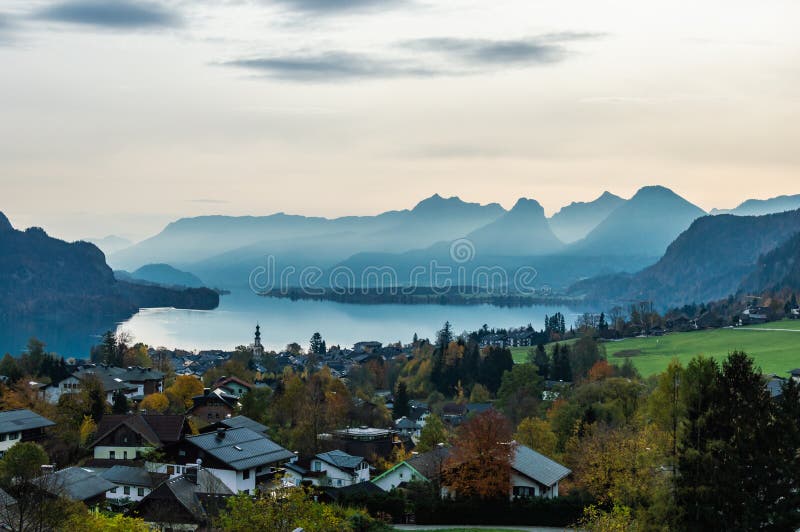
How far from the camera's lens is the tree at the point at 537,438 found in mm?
33438

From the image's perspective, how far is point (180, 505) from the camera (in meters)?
22.2

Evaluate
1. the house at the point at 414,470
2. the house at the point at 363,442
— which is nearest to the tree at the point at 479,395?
the house at the point at 363,442

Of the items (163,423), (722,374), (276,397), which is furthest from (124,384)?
(722,374)

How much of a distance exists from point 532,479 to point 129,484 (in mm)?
11742

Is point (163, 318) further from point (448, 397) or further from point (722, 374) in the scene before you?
point (722, 374)

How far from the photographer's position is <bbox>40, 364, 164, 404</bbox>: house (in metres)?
50.1

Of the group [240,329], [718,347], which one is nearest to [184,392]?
[718,347]

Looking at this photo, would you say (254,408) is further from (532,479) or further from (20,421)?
(532,479)

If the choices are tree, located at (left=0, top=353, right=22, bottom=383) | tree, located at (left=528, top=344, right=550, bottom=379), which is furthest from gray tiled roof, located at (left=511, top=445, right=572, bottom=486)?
tree, located at (left=528, top=344, right=550, bottom=379)

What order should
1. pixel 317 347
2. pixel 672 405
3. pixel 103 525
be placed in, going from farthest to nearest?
pixel 317 347, pixel 672 405, pixel 103 525

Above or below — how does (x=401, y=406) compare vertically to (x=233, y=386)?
below

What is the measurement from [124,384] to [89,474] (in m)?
27.4

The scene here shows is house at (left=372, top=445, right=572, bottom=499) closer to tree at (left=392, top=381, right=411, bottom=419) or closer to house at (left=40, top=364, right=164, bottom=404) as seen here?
house at (left=40, top=364, right=164, bottom=404)

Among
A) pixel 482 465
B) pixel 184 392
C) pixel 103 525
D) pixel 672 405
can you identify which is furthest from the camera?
pixel 184 392
